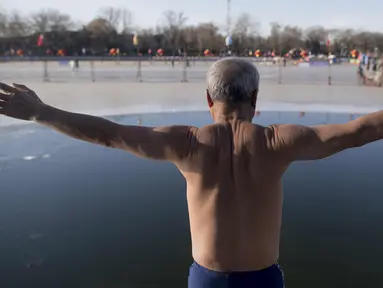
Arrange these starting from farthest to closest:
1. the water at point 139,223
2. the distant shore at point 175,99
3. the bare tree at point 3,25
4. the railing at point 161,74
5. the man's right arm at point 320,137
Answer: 1. the bare tree at point 3,25
2. the railing at point 161,74
3. the distant shore at point 175,99
4. the water at point 139,223
5. the man's right arm at point 320,137

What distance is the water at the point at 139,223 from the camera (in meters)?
4.08

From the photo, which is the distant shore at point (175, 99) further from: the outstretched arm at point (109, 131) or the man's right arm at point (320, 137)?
the man's right arm at point (320, 137)

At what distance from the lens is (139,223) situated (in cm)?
526

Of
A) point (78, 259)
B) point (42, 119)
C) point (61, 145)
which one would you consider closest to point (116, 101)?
point (61, 145)

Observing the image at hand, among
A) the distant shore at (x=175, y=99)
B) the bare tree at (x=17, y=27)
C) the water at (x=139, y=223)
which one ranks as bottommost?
the water at (x=139, y=223)

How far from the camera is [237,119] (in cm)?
194

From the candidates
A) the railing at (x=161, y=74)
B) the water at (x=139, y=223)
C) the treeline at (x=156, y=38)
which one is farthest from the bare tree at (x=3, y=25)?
the water at (x=139, y=223)

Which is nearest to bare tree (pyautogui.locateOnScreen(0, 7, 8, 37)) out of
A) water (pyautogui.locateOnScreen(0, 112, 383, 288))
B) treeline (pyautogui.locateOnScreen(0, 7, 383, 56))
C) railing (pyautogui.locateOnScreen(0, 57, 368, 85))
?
treeline (pyautogui.locateOnScreen(0, 7, 383, 56))

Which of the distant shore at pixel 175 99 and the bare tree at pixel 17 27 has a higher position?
the bare tree at pixel 17 27

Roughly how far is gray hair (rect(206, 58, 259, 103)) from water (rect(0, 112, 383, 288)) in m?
2.43

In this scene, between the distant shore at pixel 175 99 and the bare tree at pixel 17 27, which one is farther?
the bare tree at pixel 17 27

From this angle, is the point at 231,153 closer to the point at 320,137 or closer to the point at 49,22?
the point at 320,137

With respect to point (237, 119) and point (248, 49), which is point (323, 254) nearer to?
point (237, 119)

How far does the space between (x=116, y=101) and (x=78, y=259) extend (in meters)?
13.5
